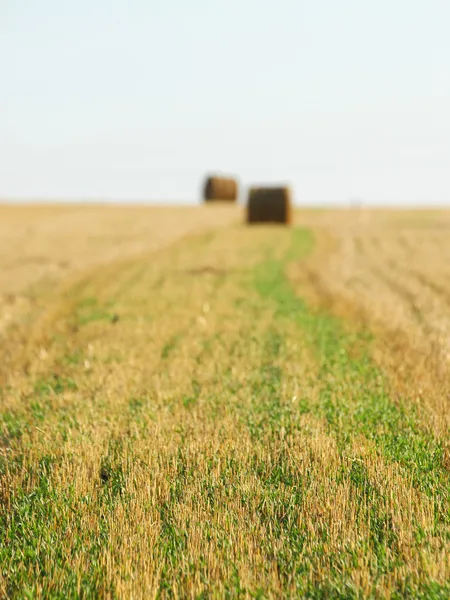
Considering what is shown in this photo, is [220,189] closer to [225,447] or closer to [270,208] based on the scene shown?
[270,208]

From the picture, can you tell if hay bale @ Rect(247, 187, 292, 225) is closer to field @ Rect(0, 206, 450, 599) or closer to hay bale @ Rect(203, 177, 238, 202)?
hay bale @ Rect(203, 177, 238, 202)

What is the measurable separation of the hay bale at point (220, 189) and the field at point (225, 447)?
41.4 m

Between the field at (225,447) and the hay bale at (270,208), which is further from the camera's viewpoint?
the hay bale at (270,208)

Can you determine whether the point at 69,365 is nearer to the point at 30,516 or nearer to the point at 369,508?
Answer: the point at 30,516

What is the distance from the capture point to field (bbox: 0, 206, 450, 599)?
367cm

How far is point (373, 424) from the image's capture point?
5.60 metres

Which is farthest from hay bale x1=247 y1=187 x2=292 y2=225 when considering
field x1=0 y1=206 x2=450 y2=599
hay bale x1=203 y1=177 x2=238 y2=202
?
field x1=0 y1=206 x2=450 y2=599

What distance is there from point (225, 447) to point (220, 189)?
161 feet

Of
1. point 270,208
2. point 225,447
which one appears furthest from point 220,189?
point 225,447

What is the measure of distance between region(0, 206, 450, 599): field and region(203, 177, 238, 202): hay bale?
41.4 metres

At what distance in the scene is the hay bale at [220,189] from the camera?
53.2 meters

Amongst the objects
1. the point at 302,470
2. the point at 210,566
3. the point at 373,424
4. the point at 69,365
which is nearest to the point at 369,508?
the point at 302,470

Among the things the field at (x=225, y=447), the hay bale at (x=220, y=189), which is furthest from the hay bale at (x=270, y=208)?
the field at (x=225, y=447)

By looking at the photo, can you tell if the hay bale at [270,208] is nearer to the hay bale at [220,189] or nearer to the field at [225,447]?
the hay bale at [220,189]
